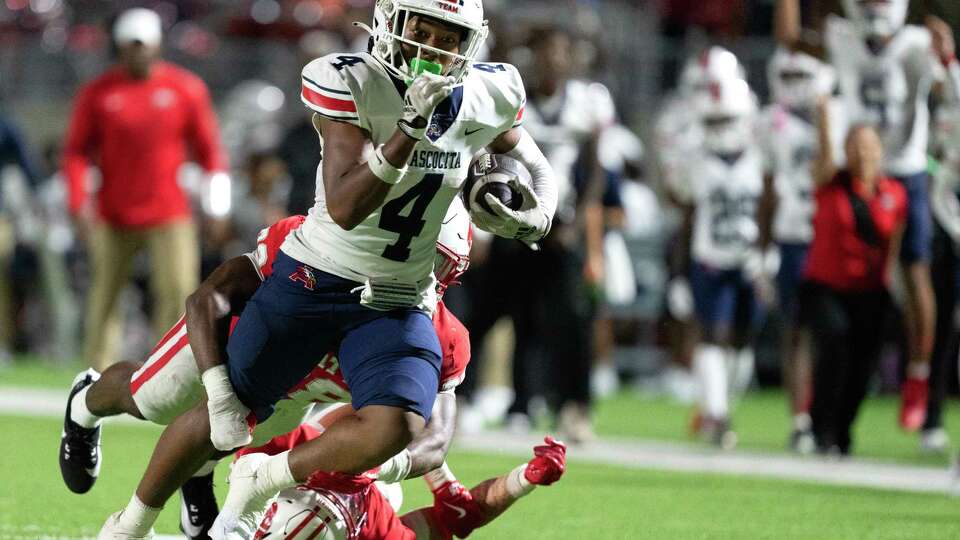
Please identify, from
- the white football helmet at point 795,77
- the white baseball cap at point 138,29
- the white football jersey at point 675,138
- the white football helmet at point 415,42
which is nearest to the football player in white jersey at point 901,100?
the white football helmet at point 795,77

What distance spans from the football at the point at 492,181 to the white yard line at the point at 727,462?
3.34 meters

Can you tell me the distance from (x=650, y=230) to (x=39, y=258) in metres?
5.41

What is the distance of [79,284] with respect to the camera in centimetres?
1588

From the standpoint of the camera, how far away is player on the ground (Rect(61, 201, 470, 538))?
4.84 metres

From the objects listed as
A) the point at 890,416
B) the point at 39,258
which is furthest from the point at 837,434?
the point at 39,258

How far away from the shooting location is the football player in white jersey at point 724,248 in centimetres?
969

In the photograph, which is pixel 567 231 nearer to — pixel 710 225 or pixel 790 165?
pixel 710 225

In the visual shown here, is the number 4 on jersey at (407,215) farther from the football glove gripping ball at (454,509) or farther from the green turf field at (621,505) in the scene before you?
the green turf field at (621,505)

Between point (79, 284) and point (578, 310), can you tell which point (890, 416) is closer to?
point (578, 310)

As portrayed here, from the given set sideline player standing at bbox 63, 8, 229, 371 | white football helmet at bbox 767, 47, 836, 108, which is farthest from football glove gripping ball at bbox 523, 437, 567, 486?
white football helmet at bbox 767, 47, 836, 108

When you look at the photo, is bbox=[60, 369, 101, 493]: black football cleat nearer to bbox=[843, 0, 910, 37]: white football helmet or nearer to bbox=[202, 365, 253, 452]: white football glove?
bbox=[202, 365, 253, 452]: white football glove

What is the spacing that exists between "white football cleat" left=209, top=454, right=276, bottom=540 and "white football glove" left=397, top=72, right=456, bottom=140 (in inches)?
39.2

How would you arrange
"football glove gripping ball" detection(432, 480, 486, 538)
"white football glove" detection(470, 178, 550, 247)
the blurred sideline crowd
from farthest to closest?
1. the blurred sideline crowd
2. "football glove gripping ball" detection(432, 480, 486, 538)
3. "white football glove" detection(470, 178, 550, 247)

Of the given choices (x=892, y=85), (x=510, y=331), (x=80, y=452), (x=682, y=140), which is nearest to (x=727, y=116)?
(x=892, y=85)
